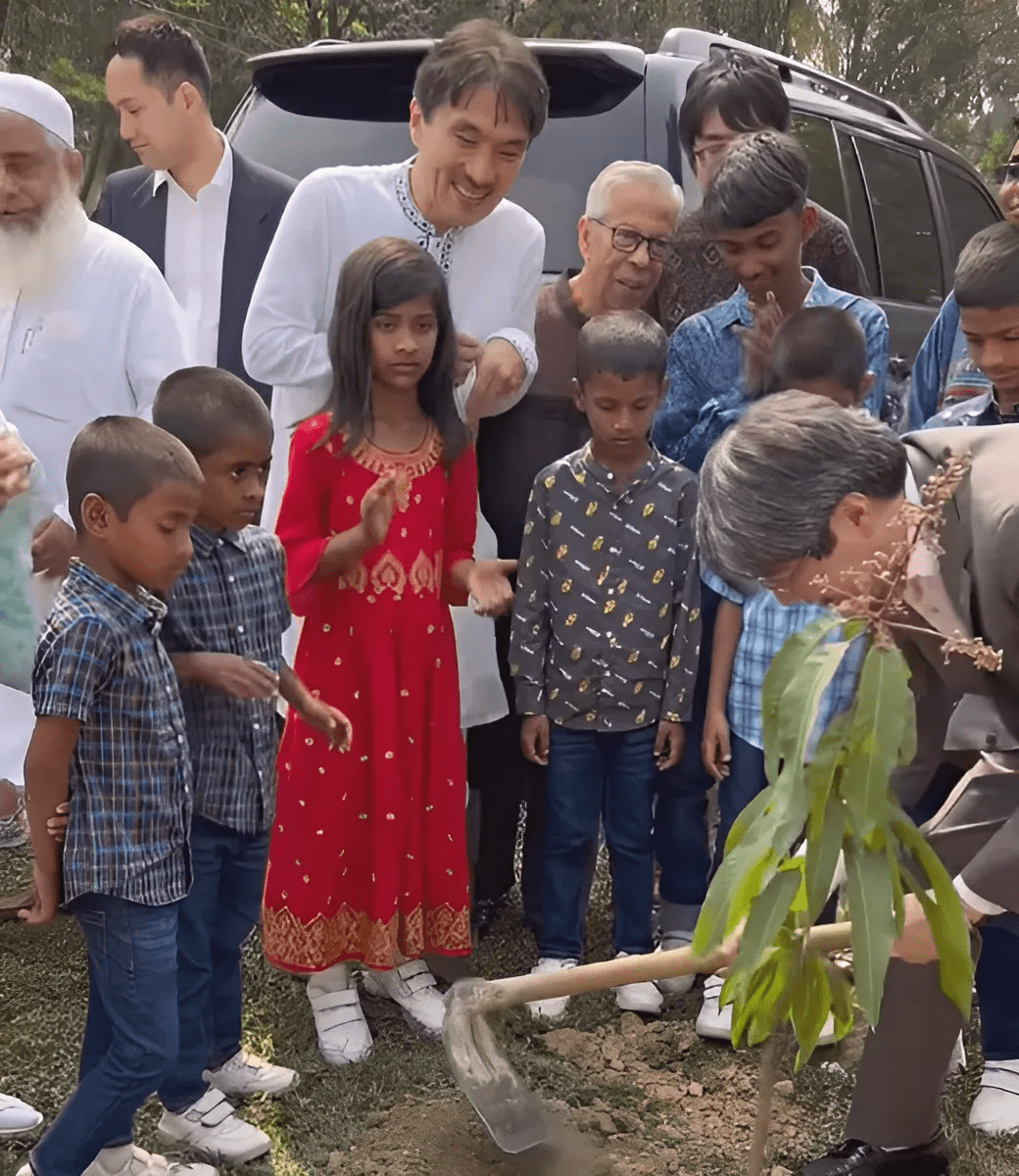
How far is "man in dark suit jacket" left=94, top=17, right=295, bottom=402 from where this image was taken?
12.8ft

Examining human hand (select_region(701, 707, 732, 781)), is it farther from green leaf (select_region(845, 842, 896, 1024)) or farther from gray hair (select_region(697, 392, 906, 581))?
green leaf (select_region(845, 842, 896, 1024))

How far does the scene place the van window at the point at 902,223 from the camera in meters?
5.58

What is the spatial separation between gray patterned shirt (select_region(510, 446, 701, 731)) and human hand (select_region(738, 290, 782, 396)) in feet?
0.83

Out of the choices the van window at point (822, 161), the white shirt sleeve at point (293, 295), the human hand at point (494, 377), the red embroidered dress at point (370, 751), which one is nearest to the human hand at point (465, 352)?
the human hand at point (494, 377)

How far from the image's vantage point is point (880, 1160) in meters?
2.60

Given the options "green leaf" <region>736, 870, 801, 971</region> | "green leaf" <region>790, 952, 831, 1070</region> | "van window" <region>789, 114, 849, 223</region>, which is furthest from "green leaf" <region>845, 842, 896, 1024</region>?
"van window" <region>789, 114, 849, 223</region>

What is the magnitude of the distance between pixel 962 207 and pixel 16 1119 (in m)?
5.34

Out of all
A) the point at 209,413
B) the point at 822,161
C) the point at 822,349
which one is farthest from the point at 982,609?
the point at 822,161

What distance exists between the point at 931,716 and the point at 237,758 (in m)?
1.18

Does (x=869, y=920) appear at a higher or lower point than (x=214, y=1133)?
higher

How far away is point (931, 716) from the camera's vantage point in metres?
2.59

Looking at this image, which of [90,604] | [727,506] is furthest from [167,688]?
A: [727,506]

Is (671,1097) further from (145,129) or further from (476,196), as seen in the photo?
(145,129)

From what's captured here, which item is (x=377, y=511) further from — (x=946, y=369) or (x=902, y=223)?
(x=902, y=223)
